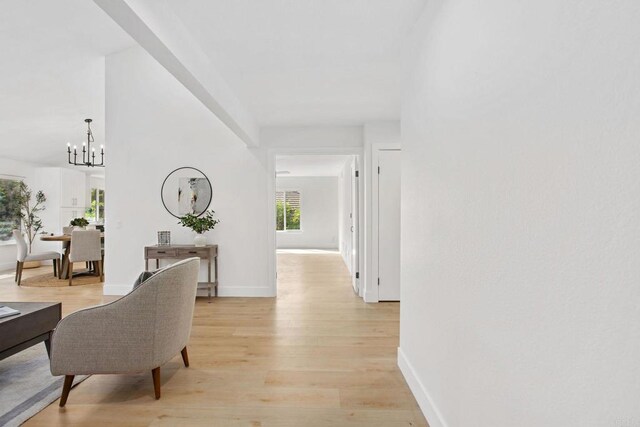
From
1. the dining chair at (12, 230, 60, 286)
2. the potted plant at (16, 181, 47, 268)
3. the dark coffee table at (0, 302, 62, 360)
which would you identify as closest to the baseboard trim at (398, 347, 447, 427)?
the dark coffee table at (0, 302, 62, 360)

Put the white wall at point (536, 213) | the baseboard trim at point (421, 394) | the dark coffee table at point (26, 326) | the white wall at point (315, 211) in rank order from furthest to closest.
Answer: the white wall at point (315, 211)
the dark coffee table at point (26, 326)
the baseboard trim at point (421, 394)
the white wall at point (536, 213)

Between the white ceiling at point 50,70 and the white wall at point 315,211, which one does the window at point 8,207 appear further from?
the white wall at point 315,211

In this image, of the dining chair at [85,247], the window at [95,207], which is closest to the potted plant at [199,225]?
the dining chair at [85,247]

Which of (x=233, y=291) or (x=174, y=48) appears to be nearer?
(x=174, y=48)

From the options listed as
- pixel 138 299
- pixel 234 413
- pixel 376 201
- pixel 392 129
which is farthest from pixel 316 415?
pixel 392 129

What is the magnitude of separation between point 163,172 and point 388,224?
123 inches

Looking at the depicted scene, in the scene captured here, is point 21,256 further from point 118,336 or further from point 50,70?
point 118,336

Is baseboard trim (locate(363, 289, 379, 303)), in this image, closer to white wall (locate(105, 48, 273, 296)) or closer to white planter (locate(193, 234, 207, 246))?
white wall (locate(105, 48, 273, 296))

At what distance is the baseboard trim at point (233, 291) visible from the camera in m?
4.74

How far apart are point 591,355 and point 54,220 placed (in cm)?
963

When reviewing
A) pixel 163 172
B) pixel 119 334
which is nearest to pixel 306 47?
pixel 119 334

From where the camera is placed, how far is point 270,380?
240 centimetres

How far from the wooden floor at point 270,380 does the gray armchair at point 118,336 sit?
200mm

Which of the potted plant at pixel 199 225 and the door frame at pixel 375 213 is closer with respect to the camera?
the door frame at pixel 375 213
